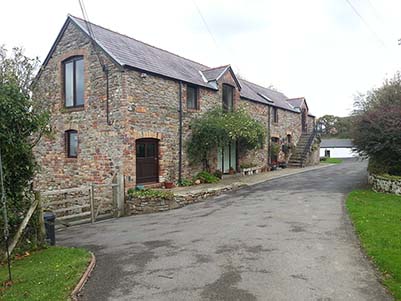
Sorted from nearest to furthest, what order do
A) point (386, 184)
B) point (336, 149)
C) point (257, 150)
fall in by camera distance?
point (386, 184), point (257, 150), point (336, 149)

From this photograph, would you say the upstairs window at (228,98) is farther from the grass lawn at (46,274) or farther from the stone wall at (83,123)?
the grass lawn at (46,274)

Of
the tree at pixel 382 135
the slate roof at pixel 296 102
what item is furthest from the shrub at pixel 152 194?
the slate roof at pixel 296 102

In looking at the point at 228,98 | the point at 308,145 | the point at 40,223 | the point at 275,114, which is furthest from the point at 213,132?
the point at 308,145

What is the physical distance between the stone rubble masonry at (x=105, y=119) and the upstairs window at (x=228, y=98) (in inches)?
89.3

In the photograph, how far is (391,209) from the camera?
10.1m

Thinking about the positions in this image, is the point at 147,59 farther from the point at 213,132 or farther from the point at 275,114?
the point at 275,114

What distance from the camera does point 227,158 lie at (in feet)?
66.6

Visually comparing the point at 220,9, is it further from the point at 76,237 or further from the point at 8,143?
the point at 76,237

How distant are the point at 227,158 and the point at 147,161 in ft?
23.0

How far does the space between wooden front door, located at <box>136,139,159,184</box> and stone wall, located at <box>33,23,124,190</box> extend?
1.02 meters

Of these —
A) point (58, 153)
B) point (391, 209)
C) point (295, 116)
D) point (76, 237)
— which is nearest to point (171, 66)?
point (58, 153)

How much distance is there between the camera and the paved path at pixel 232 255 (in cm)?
471

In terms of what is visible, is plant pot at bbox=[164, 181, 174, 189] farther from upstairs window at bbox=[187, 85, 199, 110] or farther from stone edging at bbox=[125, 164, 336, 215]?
upstairs window at bbox=[187, 85, 199, 110]

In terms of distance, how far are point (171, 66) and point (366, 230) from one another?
12549 mm
